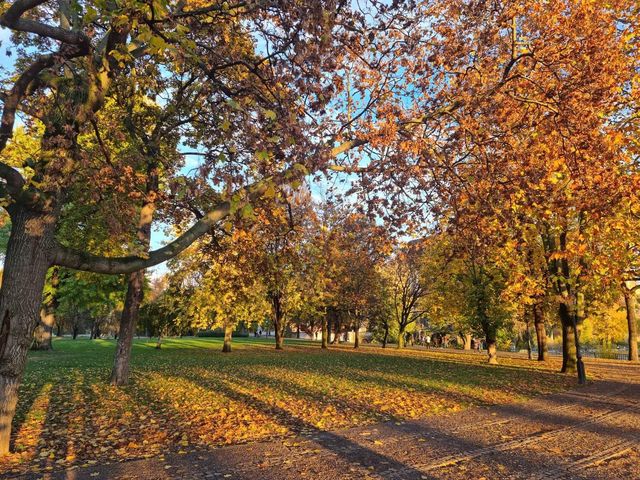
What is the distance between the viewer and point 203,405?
10.1m

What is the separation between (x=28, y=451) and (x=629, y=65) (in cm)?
1429

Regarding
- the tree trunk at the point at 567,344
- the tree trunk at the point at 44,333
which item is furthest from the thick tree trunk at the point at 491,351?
the tree trunk at the point at 44,333

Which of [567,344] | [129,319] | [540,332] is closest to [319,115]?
[129,319]

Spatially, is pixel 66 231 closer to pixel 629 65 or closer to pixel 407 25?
pixel 407 25

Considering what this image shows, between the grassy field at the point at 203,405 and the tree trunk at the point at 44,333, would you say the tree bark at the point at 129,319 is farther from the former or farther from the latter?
→ the tree trunk at the point at 44,333

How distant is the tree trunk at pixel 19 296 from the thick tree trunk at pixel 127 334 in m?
6.33

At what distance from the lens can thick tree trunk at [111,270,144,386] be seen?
13094mm

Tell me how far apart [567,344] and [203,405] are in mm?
18239

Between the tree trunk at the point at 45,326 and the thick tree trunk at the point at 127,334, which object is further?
the tree trunk at the point at 45,326

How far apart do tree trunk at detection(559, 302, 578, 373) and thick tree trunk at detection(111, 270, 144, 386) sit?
60.1ft

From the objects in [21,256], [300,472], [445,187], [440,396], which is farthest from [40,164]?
[440,396]

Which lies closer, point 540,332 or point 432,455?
point 432,455

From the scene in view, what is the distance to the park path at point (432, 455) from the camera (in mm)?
5555

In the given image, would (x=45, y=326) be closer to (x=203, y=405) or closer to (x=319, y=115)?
(x=203, y=405)
